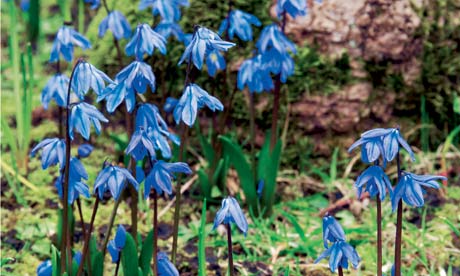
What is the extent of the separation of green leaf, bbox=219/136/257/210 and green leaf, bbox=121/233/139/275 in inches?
41.2

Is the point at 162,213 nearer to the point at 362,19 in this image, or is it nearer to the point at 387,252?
the point at 387,252

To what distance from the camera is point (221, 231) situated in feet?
12.8

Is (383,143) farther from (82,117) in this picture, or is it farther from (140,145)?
(82,117)

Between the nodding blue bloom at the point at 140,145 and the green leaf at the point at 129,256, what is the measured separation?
15.3 inches

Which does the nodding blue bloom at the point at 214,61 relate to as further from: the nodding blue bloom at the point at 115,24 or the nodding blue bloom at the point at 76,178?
the nodding blue bloom at the point at 76,178

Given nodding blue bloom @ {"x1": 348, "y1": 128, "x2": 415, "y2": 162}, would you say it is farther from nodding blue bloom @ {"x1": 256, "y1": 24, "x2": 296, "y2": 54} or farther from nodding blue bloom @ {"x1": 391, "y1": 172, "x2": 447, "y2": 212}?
nodding blue bloom @ {"x1": 256, "y1": 24, "x2": 296, "y2": 54}

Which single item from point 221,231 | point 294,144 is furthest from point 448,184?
point 221,231

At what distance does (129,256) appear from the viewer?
2975 millimetres

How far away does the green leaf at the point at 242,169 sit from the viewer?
3.90 meters

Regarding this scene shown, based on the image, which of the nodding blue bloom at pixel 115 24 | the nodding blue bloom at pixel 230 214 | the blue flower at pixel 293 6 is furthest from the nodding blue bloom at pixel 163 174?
the nodding blue bloom at pixel 115 24

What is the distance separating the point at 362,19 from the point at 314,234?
1.45m

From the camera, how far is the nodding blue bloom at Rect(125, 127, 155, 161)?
105 inches

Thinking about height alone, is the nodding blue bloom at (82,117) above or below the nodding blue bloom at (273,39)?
below

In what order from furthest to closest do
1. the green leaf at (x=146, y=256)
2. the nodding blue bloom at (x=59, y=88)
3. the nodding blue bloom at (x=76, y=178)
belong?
the nodding blue bloom at (x=59, y=88)
the green leaf at (x=146, y=256)
the nodding blue bloom at (x=76, y=178)
